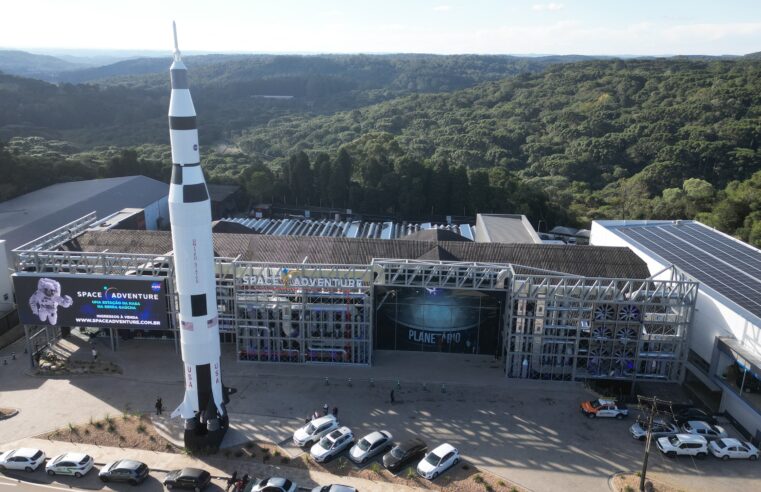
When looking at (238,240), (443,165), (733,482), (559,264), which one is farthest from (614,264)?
(443,165)

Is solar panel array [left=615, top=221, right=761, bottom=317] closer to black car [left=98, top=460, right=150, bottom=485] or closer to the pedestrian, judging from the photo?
the pedestrian

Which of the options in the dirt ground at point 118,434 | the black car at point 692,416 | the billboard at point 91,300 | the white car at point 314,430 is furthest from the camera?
the billboard at point 91,300

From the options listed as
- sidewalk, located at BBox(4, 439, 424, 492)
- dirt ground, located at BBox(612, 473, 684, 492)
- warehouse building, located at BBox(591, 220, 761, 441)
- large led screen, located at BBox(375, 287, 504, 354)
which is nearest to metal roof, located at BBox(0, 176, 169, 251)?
sidewalk, located at BBox(4, 439, 424, 492)

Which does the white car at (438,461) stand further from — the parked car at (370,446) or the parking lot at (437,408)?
the parked car at (370,446)

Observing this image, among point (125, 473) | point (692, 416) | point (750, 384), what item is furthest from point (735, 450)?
point (125, 473)

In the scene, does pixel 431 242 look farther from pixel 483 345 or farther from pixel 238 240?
pixel 238 240

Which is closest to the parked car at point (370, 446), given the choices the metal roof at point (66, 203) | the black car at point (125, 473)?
the black car at point (125, 473)
